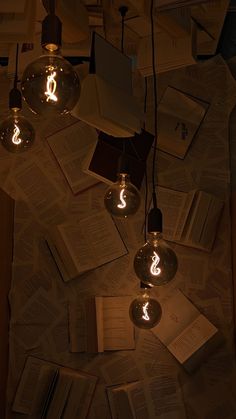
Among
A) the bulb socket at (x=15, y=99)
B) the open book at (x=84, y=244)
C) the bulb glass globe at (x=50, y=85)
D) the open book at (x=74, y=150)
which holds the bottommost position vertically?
the open book at (x=84, y=244)

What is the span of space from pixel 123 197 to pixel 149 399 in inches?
43.7

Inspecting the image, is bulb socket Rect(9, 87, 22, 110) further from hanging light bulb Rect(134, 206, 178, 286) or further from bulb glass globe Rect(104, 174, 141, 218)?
hanging light bulb Rect(134, 206, 178, 286)

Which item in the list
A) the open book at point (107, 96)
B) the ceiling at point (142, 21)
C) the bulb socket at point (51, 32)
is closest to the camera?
the bulb socket at point (51, 32)

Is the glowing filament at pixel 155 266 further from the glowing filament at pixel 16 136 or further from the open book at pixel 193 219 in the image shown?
the open book at pixel 193 219

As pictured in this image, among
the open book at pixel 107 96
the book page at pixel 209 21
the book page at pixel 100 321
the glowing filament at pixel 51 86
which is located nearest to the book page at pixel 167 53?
the book page at pixel 209 21

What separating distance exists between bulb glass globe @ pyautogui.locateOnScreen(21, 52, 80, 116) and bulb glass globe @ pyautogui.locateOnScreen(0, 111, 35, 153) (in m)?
0.59

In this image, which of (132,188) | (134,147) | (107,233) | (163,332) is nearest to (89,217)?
(107,233)

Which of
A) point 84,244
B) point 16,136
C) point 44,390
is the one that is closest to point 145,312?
point 84,244

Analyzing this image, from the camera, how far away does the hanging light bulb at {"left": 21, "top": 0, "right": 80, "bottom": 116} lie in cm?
111

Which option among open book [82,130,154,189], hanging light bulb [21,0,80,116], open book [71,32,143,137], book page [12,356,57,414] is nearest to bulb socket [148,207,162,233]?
open book [71,32,143,137]

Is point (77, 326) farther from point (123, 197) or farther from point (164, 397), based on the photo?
point (123, 197)

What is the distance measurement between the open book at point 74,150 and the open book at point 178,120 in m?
0.37

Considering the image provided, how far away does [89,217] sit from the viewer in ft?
8.61

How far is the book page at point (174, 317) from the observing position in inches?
96.7
